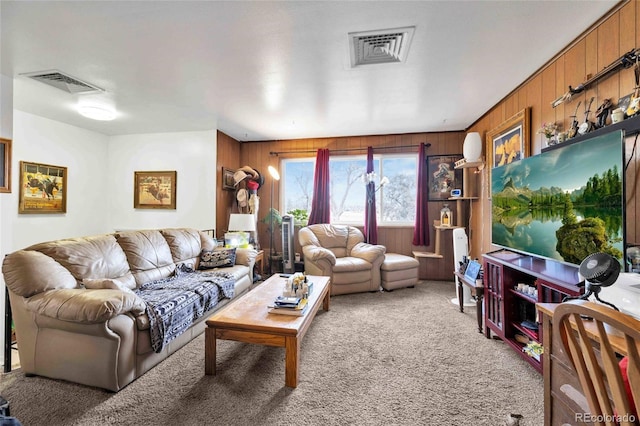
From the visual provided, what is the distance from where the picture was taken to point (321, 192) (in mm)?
4605

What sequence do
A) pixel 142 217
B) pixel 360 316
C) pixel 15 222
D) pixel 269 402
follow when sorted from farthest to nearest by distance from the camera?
pixel 142 217
pixel 15 222
pixel 360 316
pixel 269 402

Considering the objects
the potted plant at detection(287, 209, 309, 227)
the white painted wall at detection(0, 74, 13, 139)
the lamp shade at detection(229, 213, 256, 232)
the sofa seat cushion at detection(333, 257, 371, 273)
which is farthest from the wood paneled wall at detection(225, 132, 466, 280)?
the white painted wall at detection(0, 74, 13, 139)

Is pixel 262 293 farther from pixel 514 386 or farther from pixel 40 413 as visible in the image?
pixel 514 386

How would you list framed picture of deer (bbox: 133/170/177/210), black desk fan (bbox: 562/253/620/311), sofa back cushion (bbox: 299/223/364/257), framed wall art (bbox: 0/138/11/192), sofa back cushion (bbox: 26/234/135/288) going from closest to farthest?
black desk fan (bbox: 562/253/620/311) < sofa back cushion (bbox: 26/234/135/288) < framed wall art (bbox: 0/138/11/192) < sofa back cushion (bbox: 299/223/364/257) < framed picture of deer (bbox: 133/170/177/210)

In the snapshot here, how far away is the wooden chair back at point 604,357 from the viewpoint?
1.99 feet

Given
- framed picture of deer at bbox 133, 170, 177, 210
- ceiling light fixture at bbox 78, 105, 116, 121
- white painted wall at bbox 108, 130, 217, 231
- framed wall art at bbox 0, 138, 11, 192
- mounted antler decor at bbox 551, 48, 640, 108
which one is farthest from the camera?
framed picture of deer at bbox 133, 170, 177, 210

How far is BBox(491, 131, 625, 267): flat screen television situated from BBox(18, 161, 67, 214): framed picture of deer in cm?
571

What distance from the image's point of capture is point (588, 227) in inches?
59.3

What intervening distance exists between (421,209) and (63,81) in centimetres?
482

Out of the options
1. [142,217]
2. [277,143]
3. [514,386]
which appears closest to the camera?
[514,386]

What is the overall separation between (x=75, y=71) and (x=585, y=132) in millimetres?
4262

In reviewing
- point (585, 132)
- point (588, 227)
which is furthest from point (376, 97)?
point (588, 227)

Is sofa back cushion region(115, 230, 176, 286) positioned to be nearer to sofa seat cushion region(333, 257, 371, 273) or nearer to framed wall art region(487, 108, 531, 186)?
sofa seat cushion region(333, 257, 371, 273)

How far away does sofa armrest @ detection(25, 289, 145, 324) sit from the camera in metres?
1.54
